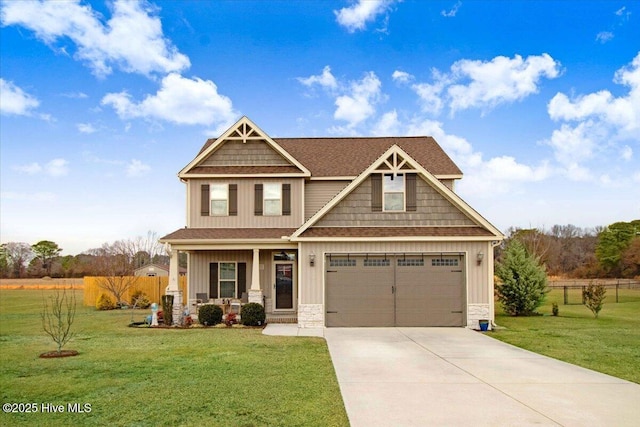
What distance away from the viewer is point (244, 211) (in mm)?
20016

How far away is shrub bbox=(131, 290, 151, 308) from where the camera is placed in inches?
1048

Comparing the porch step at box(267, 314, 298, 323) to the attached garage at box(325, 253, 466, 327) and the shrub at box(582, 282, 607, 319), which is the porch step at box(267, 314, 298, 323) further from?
the shrub at box(582, 282, 607, 319)

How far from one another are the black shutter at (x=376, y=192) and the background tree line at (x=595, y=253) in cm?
3020

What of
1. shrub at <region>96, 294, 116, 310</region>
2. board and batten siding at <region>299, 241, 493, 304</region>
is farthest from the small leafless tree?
board and batten siding at <region>299, 241, 493, 304</region>

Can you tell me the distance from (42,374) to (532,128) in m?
22.7

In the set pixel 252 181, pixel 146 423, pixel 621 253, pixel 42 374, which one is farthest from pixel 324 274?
pixel 621 253

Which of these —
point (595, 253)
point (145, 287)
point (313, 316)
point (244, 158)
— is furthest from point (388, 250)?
point (595, 253)

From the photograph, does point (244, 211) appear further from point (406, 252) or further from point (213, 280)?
point (406, 252)

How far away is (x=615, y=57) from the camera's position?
69.7ft

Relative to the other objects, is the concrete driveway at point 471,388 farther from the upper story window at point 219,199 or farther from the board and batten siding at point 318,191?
the upper story window at point 219,199

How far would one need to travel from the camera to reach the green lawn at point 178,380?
679cm

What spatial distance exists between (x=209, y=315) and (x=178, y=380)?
8461 mm

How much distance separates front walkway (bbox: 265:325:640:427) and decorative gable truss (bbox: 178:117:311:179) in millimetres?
8946

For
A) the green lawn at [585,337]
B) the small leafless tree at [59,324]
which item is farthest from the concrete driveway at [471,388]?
the small leafless tree at [59,324]
